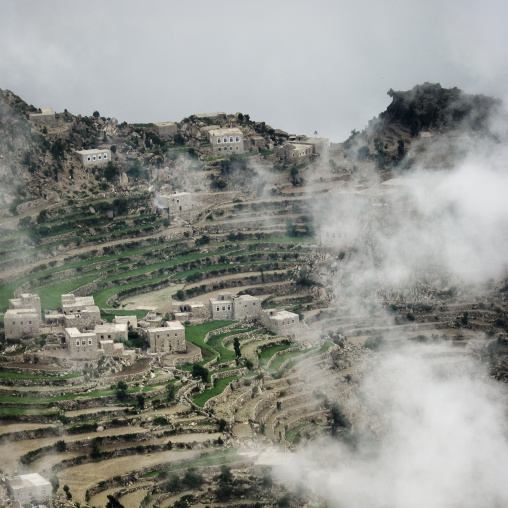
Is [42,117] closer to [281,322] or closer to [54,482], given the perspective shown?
[281,322]

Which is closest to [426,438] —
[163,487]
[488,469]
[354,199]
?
[488,469]

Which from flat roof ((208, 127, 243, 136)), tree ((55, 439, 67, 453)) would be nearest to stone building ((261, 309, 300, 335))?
tree ((55, 439, 67, 453))

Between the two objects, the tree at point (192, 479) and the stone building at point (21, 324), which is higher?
the stone building at point (21, 324)

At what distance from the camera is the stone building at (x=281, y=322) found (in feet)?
250

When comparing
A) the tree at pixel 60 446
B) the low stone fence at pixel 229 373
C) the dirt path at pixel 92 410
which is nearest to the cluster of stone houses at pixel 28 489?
the tree at pixel 60 446

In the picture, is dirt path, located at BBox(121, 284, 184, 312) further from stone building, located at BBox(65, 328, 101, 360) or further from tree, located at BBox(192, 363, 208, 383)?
stone building, located at BBox(65, 328, 101, 360)

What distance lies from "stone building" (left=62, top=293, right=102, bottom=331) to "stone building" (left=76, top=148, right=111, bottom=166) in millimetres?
15491

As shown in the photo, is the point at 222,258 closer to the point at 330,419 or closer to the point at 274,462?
the point at 330,419

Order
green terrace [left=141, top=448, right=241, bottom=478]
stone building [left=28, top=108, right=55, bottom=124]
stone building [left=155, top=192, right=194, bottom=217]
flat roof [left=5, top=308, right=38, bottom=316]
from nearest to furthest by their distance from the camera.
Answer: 1. green terrace [left=141, top=448, right=241, bottom=478]
2. flat roof [left=5, top=308, right=38, bottom=316]
3. stone building [left=155, top=192, right=194, bottom=217]
4. stone building [left=28, top=108, right=55, bottom=124]

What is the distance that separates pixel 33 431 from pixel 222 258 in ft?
72.6

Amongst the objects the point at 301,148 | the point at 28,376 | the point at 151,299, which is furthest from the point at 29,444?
the point at 301,148

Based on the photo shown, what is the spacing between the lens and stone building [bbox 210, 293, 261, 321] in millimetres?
76938

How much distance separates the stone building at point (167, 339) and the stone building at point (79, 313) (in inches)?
87.2

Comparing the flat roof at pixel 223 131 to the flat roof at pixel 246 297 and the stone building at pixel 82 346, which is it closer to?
the flat roof at pixel 246 297
